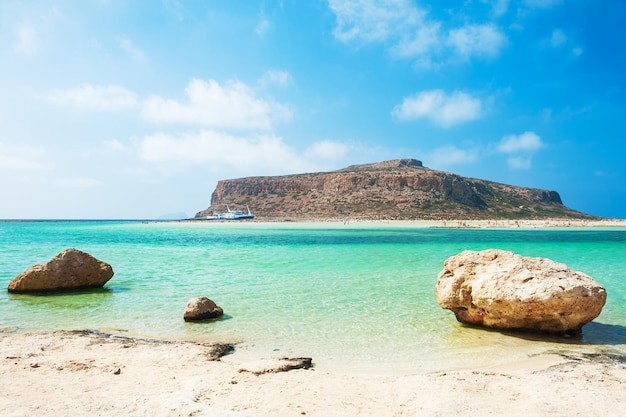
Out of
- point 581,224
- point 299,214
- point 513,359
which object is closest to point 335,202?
point 299,214

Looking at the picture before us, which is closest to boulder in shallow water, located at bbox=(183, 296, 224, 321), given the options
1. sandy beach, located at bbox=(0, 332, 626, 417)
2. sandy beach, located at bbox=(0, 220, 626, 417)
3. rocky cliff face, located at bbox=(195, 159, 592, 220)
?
sandy beach, located at bbox=(0, 220, 626, 417)

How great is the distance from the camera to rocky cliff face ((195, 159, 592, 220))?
327 feet

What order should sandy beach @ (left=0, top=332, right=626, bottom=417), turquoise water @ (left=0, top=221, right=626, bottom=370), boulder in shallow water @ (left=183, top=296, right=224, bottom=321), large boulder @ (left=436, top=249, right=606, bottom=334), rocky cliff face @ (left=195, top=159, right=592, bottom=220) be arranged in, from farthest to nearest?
1. rocky cliff face @ (left=195, top=159, right=592, bottom=220)
2. boulder in shallow water @ (left=183, top=296, right=224, bottom=321)
3. large boulder @ (left=436, top=249, right=606, bottom=334)
4. turquoise water @ (left=0, top=221, right=626, bottom=370)
5. sandy beach @ (left=0, top=332, right=626, bottom=417)

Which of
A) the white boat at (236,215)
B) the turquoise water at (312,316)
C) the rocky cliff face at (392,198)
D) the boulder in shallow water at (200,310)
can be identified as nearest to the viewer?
the turquoise water at (312,316)

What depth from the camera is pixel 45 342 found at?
6859 mm

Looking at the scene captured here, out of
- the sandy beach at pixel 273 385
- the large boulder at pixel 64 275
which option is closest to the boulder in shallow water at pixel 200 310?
the sandy beach at pixel 273 385

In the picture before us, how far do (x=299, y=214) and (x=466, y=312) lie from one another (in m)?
101

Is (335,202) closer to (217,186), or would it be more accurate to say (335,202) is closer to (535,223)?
(535,223)

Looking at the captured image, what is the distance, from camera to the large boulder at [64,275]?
11949mm

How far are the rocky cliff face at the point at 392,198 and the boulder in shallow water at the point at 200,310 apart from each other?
281 feet

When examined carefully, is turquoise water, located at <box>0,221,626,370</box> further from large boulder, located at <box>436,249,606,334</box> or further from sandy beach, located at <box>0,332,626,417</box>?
sandy beach, located at <box>0,332,626,417</box>

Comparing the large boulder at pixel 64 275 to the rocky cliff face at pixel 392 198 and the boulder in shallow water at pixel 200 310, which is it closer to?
the boulder in shallow water at pixel 200 310

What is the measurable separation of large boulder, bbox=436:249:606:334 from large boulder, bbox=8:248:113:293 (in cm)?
1085

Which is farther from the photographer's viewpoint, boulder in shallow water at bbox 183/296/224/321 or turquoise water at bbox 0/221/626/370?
boulder in shallow water at bbox 183/296/224/321
